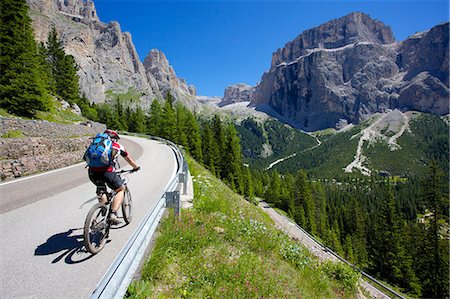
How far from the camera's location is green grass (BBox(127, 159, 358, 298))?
3.85 metres

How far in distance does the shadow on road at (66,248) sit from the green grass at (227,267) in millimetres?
1549

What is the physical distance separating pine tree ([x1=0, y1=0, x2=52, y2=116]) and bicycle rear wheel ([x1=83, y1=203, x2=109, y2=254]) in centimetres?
2211

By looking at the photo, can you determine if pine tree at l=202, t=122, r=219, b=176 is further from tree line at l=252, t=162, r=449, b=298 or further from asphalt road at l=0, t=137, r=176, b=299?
tree line at l=252, t=162, r=449, b=298

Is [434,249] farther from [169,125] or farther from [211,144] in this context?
[169,125]

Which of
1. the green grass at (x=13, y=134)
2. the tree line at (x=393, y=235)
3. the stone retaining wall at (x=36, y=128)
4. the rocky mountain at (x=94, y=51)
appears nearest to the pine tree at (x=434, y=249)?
the tree line at (x=393, y=235)

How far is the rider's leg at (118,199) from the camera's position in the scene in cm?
515

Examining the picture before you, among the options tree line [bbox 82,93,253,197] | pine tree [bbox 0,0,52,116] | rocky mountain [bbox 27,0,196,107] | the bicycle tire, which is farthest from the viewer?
rocky mountain [bbox 27,0,196,107]

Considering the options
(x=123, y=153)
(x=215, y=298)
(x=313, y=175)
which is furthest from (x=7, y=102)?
(x=313, y=175)

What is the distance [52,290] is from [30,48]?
1113 inches

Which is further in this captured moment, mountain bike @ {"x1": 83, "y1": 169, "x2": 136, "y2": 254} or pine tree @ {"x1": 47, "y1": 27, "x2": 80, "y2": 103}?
pine tree @ {"x1": 47, "y1": 27, "x2": 80, "y2": 103}

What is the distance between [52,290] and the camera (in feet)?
11.6

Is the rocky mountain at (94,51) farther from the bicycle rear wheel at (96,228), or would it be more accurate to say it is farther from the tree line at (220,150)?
the bicycle rear wheel at (96,228)

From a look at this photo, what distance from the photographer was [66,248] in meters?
4.82

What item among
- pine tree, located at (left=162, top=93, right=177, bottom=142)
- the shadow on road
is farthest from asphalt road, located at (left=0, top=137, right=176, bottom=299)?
pine tree, located at (left=162, top=93, right=177, bottom=142)
